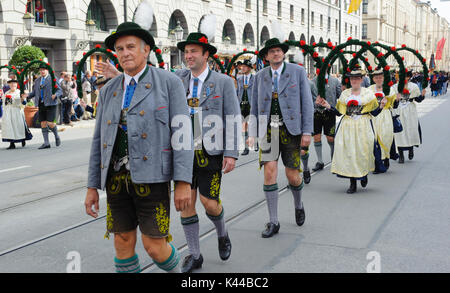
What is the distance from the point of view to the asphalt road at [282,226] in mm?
4398

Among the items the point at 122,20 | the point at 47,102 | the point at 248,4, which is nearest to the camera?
the point at 47,102

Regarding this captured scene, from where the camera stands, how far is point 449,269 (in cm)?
414

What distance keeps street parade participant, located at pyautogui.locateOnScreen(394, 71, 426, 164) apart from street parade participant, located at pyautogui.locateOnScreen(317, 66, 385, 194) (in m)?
2.71

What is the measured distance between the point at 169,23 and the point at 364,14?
176 feet

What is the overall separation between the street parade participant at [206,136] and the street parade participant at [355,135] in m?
3.30

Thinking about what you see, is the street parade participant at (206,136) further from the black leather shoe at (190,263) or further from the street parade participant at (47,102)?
the street parade participant at (47,102)

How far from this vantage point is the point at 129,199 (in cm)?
320

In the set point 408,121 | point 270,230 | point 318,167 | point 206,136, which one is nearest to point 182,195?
point 206,136

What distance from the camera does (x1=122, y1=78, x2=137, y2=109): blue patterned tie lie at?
10.5 ft

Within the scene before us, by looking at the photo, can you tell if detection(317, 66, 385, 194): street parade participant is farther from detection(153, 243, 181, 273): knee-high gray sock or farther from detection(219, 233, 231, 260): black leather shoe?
detection(153, 243, 181, 273): knee-high gray sock

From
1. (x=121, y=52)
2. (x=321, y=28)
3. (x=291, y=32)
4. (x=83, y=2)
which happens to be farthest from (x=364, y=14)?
(x=121, y=52)

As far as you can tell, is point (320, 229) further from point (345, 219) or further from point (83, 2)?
point (83, 2)

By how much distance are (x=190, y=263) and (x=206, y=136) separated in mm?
1034

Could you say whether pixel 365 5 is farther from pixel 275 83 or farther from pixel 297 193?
pixel 297 193
